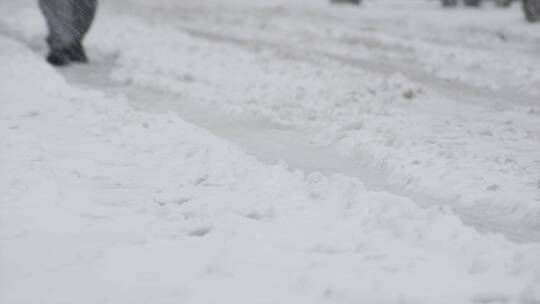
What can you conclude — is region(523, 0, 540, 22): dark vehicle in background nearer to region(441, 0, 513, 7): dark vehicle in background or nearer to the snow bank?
region(441, 0, 513, 7): dark vehicle in background

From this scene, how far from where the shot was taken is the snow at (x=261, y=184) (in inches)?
143

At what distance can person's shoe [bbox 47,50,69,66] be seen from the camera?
11953mm

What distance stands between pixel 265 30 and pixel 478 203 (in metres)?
13.8

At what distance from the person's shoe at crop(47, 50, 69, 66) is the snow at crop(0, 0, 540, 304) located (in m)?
0.36

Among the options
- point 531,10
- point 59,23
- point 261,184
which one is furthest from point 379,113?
point 531,10

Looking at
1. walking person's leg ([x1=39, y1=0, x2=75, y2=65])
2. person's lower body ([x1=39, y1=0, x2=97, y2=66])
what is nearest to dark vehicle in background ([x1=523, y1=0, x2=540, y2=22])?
person's lower body ([x1=39, y1=0, x2=97, y2=66])

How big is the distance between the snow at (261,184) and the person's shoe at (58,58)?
0.36m

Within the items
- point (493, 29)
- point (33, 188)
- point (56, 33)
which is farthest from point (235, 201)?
point (493, 29)

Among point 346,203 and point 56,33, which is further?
point 56,33

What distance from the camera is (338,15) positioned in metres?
23.6

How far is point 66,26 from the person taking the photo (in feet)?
40.2

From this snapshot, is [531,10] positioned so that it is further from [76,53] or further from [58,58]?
[58,58]

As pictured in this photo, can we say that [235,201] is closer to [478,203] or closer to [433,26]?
[478,203]

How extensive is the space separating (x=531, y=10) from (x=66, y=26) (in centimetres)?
1297
